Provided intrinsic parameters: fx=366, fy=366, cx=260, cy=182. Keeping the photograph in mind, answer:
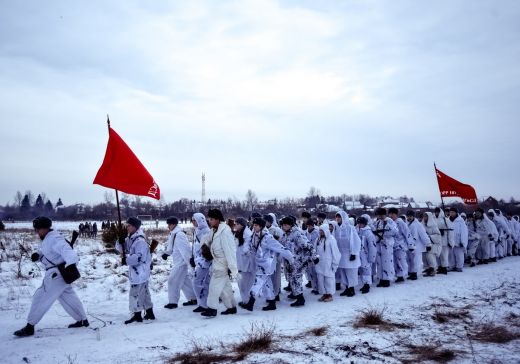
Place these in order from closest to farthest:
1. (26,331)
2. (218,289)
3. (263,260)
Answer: (26,331) < (218,289) < (263,260)

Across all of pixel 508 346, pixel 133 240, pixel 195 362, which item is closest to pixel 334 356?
pixel 195 362

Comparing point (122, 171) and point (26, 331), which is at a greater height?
point (122, 171)

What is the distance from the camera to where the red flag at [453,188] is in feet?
42.4

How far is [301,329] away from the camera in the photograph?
6.07m

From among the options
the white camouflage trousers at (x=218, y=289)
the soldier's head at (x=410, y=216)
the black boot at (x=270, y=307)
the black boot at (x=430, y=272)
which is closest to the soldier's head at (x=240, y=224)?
the white camouflage trousers at (x=218, y=289)

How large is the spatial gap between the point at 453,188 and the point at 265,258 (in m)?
8.75

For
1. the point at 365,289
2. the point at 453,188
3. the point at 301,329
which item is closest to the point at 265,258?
the point at 301,329

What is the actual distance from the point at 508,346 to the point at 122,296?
7.96 m

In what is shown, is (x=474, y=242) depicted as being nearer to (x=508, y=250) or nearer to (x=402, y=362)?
(x=508, y=250)

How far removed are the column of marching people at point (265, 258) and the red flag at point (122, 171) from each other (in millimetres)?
894

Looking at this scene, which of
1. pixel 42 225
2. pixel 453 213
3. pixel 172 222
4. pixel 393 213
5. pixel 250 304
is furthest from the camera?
pixel 453 213

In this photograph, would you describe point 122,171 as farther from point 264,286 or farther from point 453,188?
point 453,188

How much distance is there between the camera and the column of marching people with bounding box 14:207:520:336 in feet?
20.6

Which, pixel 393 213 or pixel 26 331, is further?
pixel 393 213
